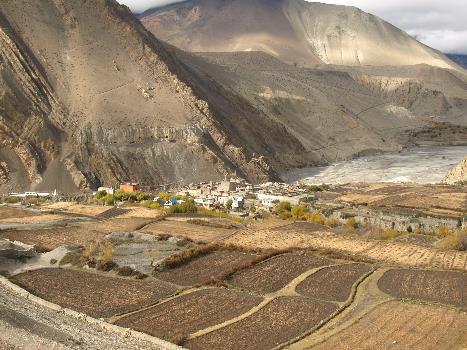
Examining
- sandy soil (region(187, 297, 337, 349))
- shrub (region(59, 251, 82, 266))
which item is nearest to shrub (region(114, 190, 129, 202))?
shrub (region(59, 251, 82, 266))

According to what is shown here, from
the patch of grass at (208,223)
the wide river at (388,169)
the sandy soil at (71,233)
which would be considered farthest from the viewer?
the wide river at (388,169)

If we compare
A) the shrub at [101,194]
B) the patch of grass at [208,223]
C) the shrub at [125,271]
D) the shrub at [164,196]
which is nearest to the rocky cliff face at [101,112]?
the shrub at [101,194]

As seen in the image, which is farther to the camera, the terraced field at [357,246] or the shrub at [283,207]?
the shrub at [283,207]

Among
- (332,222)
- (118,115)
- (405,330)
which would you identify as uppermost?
(118,115)

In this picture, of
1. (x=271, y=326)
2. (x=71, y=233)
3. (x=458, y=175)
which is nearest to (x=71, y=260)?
(x=71, y=233)

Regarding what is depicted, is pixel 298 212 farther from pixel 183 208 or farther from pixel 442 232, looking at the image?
pixel 442 232

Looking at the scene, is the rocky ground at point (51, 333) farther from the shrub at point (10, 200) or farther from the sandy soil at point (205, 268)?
the shrub at point (10, 200)

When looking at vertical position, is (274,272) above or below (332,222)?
above
